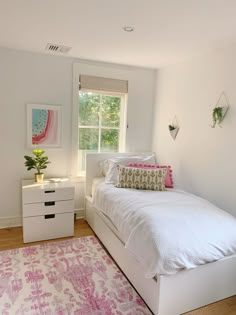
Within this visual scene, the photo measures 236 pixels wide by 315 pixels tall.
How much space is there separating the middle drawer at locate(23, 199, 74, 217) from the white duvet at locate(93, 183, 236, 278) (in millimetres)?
677

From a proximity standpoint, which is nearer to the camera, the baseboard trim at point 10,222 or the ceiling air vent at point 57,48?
the ceiling air vent at point 57,48

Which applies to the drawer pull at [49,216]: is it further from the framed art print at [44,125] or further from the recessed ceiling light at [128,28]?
the recessed ceiling light at [128,28]

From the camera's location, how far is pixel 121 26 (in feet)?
6.70

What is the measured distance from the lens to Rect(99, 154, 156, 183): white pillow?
300 cm

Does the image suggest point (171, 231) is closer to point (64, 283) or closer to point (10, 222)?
point (64, 283)

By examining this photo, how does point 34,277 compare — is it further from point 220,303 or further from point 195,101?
point 195,101

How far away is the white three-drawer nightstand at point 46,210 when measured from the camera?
106 inches

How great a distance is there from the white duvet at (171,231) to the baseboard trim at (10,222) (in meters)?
1.41

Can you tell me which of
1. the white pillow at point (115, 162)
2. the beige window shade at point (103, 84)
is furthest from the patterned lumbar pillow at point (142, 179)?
the beige window shade at point (103, 84)

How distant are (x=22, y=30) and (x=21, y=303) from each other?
228 centimetres

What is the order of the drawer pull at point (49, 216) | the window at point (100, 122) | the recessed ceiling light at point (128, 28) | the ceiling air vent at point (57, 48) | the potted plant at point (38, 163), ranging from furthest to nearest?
the window at point (100, 122), the potted plant at point (38, 163), the drawer pull at point (49, 216), the ceiling air vent at point (57, 48), the recessed ceiling light at point (128, 28)

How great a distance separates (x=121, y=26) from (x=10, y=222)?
8.46ft

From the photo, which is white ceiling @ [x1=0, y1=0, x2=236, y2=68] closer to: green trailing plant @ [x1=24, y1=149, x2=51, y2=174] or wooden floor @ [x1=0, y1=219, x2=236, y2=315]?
green trailing plant @ [x1=24, y1=149, x2=51, y2=174]

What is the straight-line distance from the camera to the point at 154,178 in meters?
2.76
